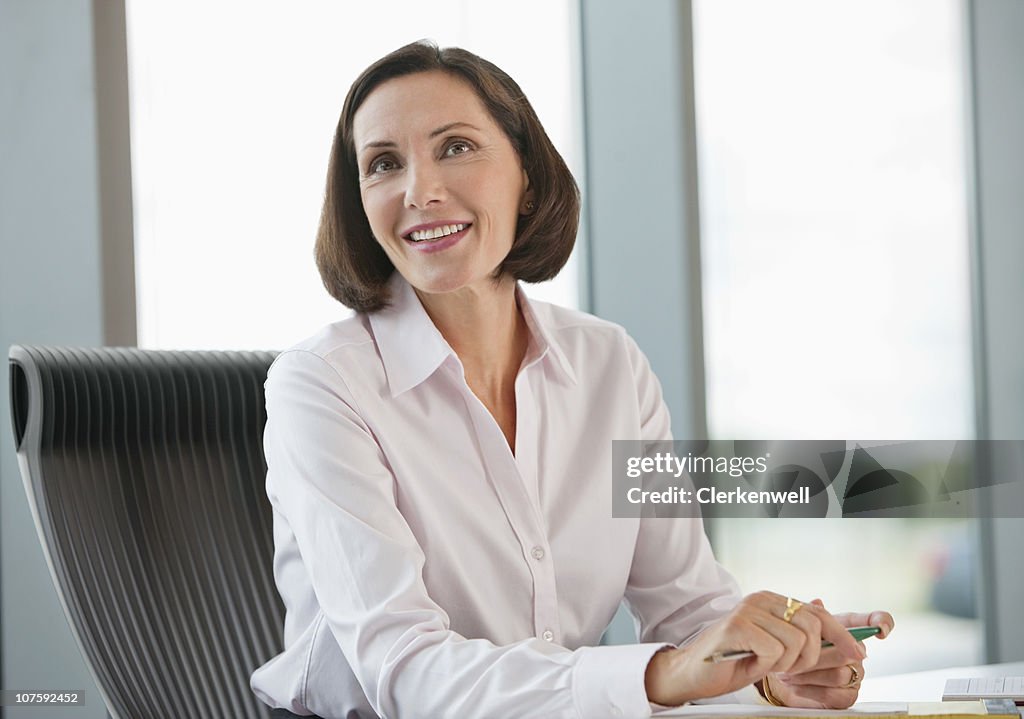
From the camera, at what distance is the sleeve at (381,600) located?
0.95 metres

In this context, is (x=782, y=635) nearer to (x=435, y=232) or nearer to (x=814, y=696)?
(x=814, y=696)

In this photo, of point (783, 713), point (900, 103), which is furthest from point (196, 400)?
point (900, 103)

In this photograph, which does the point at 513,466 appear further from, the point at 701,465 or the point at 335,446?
the point at 701,465

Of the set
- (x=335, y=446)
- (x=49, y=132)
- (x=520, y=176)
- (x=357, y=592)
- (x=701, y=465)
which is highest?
(x=49, y=132)

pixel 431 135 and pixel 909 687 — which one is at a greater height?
pixel 431 135

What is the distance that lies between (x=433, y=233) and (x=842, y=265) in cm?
207

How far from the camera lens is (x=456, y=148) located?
1.32 metres

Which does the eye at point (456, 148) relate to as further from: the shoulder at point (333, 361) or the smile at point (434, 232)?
the shoulder at point (333, 361)

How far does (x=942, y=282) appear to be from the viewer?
3.25m

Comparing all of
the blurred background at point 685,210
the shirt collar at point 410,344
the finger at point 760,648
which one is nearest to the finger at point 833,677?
the finger at point 760,648

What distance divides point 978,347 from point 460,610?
8.39ft

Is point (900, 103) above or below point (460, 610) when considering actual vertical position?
above

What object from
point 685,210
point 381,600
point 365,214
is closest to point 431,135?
point 365,214

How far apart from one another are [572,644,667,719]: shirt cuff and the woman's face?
1.71ft
